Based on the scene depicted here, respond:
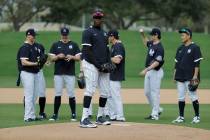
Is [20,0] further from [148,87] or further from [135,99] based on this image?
[148,87]

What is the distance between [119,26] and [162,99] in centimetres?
4301

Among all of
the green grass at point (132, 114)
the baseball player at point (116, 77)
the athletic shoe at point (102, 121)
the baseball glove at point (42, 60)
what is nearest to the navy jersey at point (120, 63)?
the baseball player at point (116, 77)

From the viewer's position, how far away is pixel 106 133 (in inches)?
403

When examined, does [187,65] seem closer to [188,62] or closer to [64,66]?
[188,62]

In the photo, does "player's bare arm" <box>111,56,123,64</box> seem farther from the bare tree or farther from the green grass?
the bare tree

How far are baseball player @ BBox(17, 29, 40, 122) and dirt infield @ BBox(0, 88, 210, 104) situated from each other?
5.56 m

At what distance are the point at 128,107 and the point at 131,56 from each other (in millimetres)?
17709

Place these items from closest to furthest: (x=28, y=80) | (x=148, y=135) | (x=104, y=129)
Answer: (x=148, y=135) → (x=104, y=129) → (x=28, y=80)

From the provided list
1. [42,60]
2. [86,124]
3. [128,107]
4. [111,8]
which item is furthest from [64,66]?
[111,8]

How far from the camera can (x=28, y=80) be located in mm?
13531

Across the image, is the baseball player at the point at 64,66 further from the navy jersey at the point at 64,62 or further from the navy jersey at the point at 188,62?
the navy jersey at the point at 188,62

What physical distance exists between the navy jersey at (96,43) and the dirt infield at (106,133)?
1290 millimetres

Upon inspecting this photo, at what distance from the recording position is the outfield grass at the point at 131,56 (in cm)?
2903

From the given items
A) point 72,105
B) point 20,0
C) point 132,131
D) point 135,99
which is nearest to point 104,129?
point 132,131
